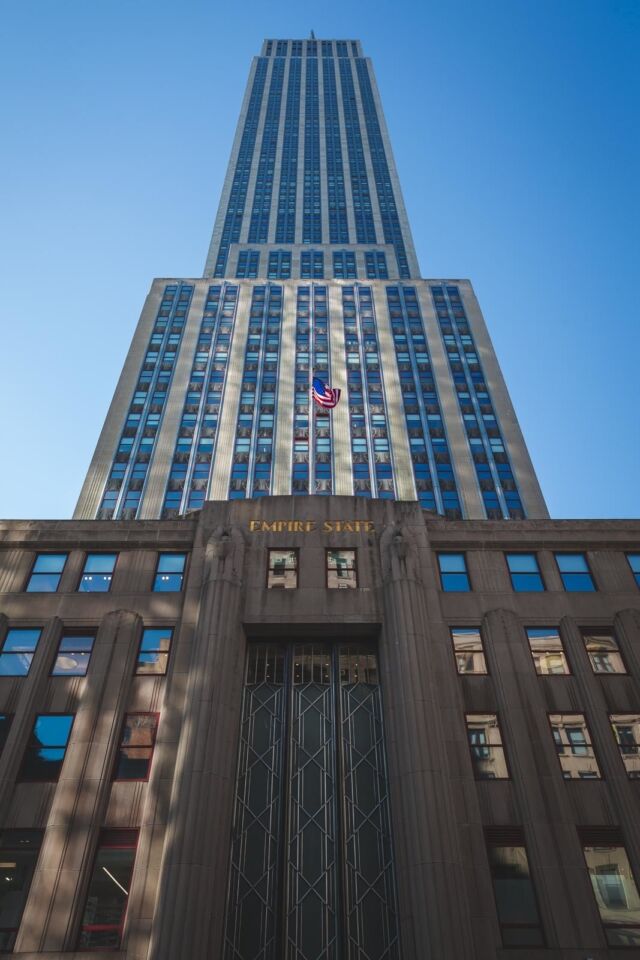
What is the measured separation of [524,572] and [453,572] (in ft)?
10.2

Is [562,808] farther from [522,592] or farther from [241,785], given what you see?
[241,785]

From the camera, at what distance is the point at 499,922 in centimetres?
1898

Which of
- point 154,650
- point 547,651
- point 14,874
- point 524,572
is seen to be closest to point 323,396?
point 524,572

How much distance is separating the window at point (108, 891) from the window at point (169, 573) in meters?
9.31

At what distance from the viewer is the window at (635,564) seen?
27.5 meters

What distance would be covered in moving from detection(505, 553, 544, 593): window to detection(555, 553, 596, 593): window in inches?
41.6

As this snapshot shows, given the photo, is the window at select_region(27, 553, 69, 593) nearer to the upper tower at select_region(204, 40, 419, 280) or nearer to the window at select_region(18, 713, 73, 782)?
the window at select_region(18, 713, 73, 782)

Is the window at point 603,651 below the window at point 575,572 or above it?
below

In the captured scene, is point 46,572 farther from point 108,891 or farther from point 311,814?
point 311,814

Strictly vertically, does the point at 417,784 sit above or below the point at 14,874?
above

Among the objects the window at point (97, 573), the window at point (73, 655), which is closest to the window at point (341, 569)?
the window at point (97, 573)

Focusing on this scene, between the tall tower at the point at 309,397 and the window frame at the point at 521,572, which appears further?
the tall tower at the point at 309,397

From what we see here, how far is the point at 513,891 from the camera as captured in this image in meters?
19.5

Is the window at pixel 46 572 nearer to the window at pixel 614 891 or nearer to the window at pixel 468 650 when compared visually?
the window at pixel 468 650
